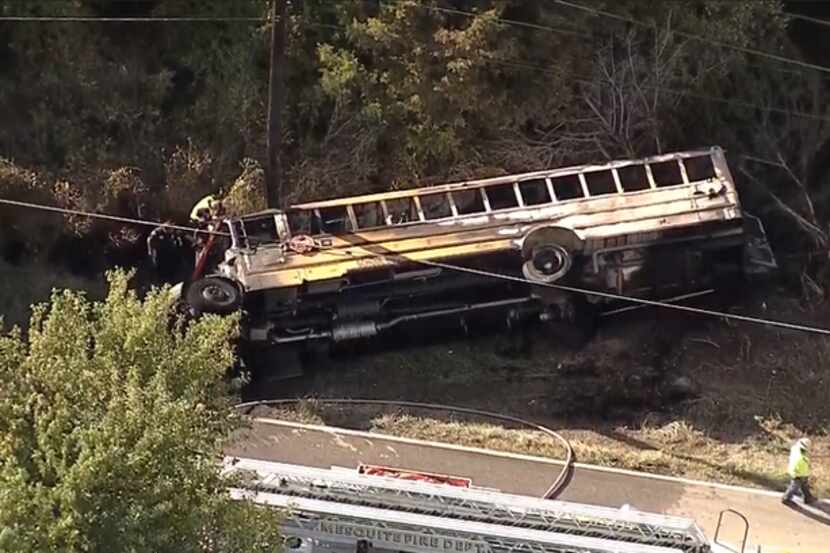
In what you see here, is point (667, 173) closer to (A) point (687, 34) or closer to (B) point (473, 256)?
(A) point (687, 34)

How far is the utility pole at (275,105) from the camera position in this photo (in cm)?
1452

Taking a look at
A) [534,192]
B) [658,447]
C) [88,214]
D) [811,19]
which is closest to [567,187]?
[534,192]

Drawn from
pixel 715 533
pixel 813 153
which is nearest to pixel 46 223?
pixel 715 533

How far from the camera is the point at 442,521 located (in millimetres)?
11125

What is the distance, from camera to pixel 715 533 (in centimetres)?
1314

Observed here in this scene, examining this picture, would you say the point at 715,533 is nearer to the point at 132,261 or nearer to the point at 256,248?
the point at 256,248

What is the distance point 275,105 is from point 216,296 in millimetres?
3105

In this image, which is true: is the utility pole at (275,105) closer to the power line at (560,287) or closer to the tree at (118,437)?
the power line at (560,287)

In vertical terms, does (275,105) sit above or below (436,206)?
above

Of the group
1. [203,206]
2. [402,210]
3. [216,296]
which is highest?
[203,206]

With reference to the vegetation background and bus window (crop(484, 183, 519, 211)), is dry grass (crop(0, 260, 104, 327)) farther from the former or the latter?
bus window (crop(484, 183, 519, 211))

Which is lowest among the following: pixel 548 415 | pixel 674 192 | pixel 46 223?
pixel 548 415

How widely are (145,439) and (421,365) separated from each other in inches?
282

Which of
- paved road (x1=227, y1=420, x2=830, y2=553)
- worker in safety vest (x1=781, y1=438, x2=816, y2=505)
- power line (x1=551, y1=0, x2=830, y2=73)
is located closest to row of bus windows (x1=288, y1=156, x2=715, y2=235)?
power line (x1=551, y1=0, x2=830, y2=73)
